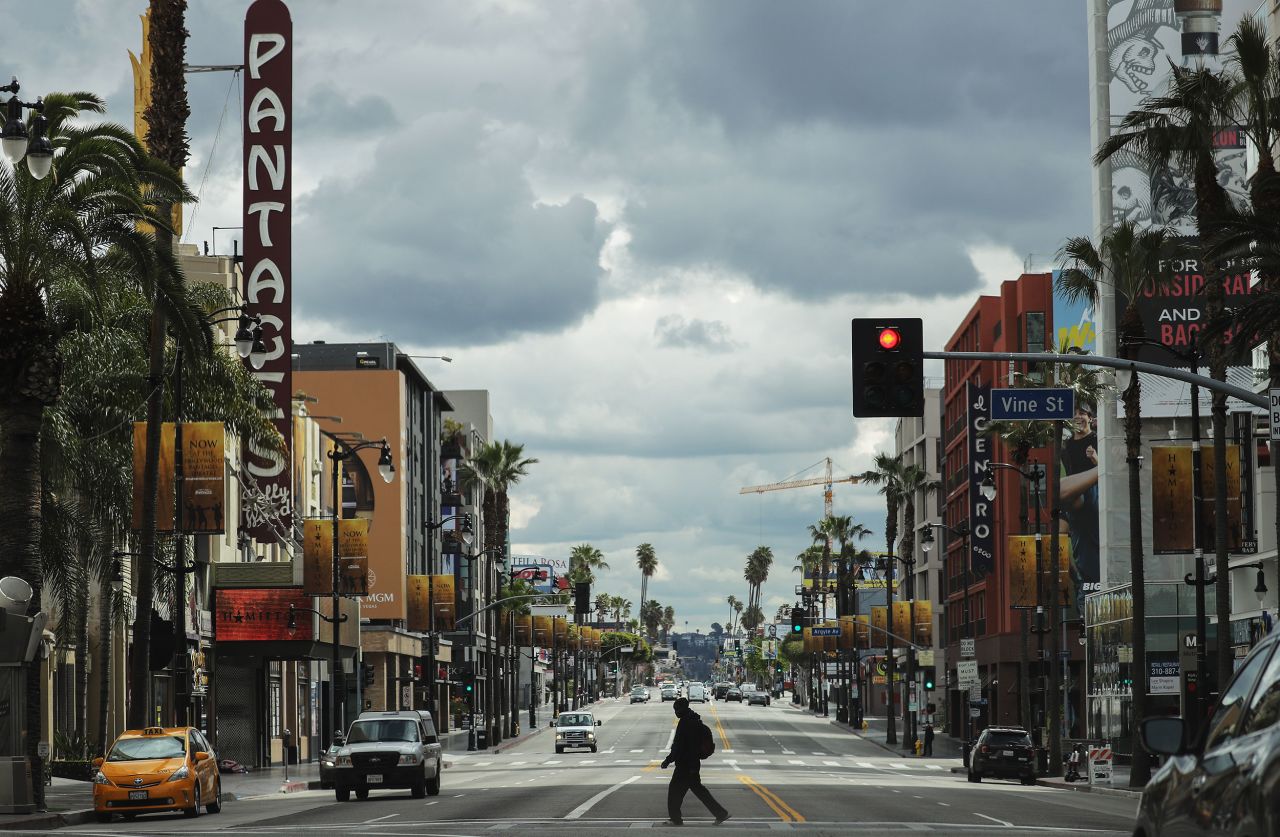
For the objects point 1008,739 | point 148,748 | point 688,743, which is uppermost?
point 688,743

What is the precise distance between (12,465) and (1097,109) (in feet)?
209

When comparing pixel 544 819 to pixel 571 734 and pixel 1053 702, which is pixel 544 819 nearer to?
pixel 1053 702

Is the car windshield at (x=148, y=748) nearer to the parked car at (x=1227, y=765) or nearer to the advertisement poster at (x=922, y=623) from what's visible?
the parked car at (x=1227, y=765)

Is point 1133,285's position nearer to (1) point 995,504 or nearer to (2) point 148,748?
(2) point 148,748

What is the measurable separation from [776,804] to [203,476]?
1493cm

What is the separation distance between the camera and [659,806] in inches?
1238

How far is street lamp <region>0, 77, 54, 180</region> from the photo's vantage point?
974 inches

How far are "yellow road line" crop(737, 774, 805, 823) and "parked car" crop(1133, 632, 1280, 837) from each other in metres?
18.2

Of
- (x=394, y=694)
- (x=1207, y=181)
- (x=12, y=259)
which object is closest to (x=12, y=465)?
(x=12, y=259)

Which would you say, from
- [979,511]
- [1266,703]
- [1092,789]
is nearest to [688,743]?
[1266,703]

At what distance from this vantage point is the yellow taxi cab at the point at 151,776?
30.2 m

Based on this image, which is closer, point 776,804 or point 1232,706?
point 1232,706

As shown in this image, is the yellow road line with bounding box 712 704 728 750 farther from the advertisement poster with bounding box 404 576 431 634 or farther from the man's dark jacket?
the man's dark jacket

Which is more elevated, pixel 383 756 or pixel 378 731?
pixel 378 731
